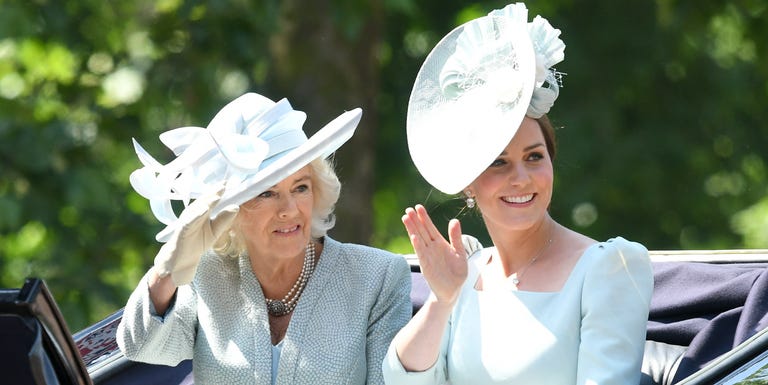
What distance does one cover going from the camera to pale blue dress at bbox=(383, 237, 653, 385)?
10.1ft

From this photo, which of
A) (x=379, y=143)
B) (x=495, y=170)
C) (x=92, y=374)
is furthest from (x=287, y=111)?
(x=379, y=143)

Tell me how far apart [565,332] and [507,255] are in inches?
12.1

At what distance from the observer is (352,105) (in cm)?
745

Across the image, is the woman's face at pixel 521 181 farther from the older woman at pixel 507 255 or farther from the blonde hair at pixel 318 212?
the blonde hair at pixel 318 212

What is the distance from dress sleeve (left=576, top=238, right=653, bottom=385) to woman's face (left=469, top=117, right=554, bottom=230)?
20cm

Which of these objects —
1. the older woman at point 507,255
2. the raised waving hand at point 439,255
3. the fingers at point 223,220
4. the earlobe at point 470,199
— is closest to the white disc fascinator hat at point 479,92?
the older woman at point 507,255

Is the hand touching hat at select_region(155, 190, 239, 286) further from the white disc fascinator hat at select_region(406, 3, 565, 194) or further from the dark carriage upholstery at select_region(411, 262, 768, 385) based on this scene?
the dark carriage upholstery at select_region(411, 262, 768, 385)

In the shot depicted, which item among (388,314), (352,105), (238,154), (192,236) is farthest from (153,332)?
(352,105)

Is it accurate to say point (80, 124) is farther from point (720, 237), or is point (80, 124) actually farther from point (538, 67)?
point (538, 67)

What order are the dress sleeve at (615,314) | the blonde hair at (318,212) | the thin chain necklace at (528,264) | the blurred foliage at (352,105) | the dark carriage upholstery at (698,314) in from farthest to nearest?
the blurred foliage at (352,105)
the blonde hair at (318,212)
the thin chain necklace at (528,264)
the dark carriage upholstery at (698,314)
the dress sleeve at (615,314)

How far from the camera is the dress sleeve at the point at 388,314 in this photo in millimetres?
3549

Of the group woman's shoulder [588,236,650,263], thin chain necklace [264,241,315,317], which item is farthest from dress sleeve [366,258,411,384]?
woman's shoulder [588,236,650,263]

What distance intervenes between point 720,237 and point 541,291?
224 inches

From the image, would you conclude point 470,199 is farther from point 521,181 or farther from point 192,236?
point 192,236
